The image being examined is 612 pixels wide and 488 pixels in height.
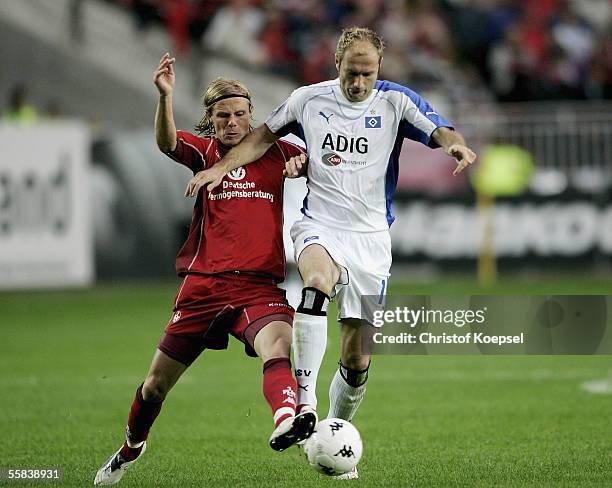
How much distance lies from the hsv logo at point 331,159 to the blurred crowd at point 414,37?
13.6m

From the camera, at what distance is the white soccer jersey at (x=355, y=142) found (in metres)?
6.31

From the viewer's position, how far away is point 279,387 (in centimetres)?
571

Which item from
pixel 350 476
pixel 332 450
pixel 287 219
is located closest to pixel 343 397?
pixel 350 476

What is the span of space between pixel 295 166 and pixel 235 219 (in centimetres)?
40

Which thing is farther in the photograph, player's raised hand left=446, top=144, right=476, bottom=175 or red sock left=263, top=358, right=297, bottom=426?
player's raised hand left=446, top=144, right=476, bottom=175

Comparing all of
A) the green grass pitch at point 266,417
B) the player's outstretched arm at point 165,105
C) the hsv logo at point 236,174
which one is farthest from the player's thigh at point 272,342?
the player's outstretched arm at point 165,105

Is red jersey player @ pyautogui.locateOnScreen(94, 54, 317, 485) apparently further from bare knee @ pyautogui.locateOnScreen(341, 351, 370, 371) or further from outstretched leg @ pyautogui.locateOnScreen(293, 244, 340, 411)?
bare knee @ pyautogui.locateOnScreen(341, 351, 370, 371)

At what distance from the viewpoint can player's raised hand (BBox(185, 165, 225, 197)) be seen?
19.7 ft

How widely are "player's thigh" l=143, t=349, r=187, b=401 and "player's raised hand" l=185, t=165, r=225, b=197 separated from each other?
2.60 feet

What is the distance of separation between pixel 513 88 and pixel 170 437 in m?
13.0

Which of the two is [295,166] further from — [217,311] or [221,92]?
[217,311]

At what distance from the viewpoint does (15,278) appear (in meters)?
15.8

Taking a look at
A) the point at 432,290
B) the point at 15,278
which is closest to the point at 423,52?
the point at 432,290

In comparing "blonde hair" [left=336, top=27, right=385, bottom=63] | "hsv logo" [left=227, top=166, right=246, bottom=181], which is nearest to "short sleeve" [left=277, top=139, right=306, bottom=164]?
"hsv logo" [left=227, top=166, right=246, bottom=181]
